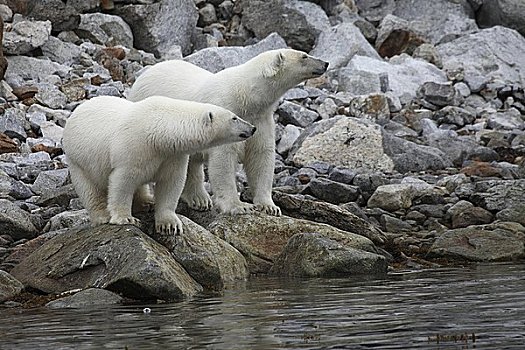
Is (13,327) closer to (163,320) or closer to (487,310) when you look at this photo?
(163,320)

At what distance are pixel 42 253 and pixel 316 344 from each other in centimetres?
465

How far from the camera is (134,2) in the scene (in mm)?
25875

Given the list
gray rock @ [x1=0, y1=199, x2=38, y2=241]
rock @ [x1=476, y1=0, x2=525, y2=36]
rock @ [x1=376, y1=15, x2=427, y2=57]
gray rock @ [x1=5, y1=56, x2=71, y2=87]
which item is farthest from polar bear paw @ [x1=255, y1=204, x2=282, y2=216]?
rock @ [x1=476, y1=0, x2=525, y2=36]

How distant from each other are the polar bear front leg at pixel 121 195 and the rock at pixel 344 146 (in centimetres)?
773

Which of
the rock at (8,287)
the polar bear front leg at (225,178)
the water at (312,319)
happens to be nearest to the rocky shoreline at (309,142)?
the rock at (8,287)

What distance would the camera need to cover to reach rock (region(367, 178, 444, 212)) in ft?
46.1

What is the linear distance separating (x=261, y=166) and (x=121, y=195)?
2.12 m

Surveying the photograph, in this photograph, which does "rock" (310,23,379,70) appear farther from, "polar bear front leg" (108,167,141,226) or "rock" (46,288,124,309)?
"rock" (46,288,124,309)

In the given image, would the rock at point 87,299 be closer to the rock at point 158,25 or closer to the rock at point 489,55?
the rock at point 158,25

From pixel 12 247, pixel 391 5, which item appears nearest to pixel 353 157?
pixel 12 247

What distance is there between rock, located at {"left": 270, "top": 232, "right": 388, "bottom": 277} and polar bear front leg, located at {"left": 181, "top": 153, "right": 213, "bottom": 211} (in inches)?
55.3

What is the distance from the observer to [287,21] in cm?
2695

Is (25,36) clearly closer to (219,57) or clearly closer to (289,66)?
(219,57)

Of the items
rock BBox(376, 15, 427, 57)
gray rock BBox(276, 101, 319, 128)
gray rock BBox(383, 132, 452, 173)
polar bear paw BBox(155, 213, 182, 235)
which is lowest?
polar bear paw BBox(155, 213, 182, 235)
